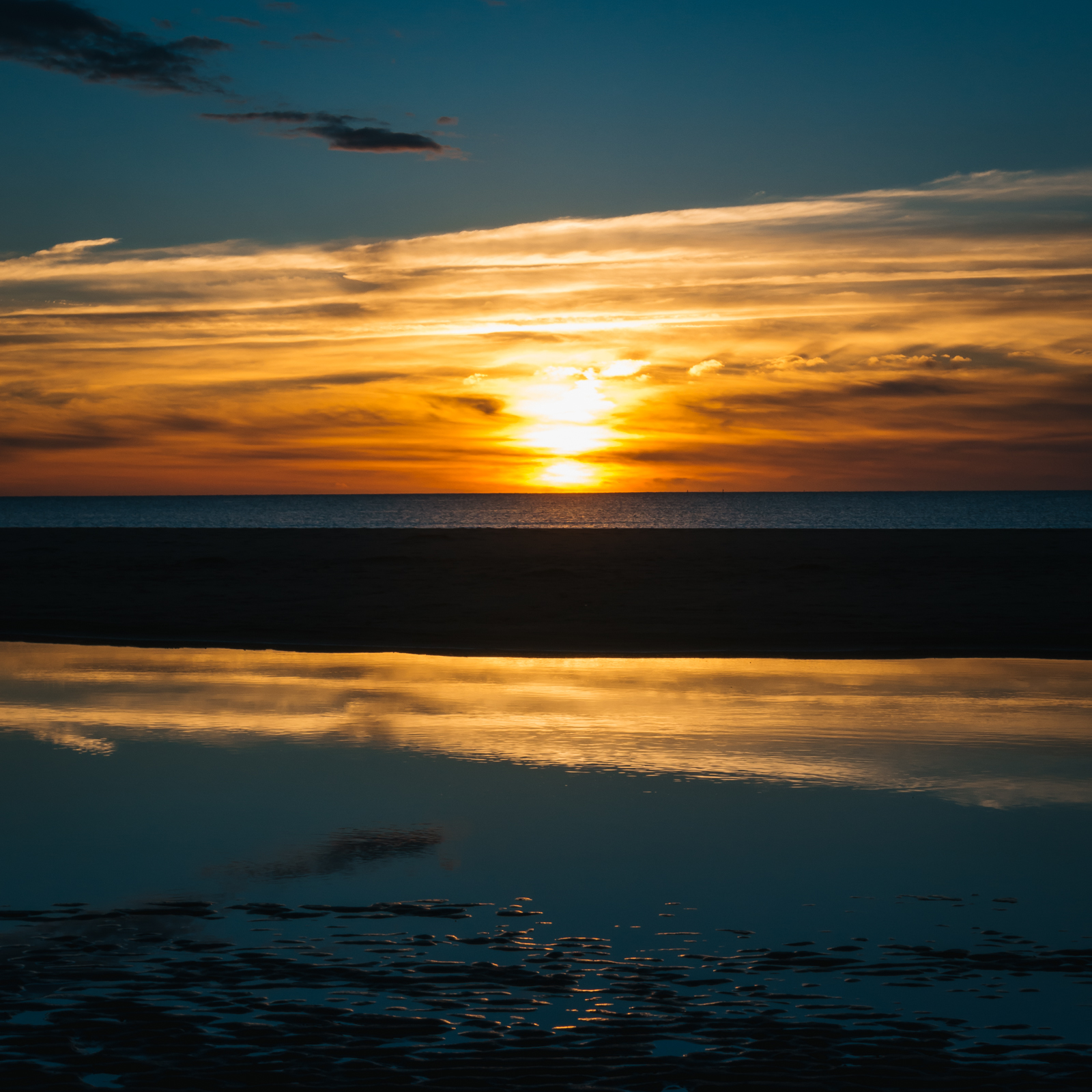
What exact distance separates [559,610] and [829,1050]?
17552 millimetres

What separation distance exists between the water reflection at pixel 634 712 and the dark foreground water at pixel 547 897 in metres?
0.08

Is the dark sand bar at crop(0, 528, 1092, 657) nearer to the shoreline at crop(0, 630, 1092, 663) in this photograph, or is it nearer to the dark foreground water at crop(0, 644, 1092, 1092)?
the shoreline at crop(0, 630, 1092, 663)

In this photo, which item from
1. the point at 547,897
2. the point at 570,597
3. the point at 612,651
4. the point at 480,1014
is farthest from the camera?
the point at 570,597

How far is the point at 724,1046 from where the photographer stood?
13.9 feet

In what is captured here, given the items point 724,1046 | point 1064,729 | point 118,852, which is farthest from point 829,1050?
point 1064,729

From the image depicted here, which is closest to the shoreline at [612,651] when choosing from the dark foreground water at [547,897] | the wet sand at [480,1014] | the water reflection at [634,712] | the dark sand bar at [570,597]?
the dark sand bar at [570,597]

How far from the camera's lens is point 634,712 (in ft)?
37.7

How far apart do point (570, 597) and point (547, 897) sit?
703 inches

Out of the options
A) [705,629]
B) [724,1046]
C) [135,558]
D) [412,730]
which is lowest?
[724,1046]

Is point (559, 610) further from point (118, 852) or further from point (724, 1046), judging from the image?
point (724, 1046)

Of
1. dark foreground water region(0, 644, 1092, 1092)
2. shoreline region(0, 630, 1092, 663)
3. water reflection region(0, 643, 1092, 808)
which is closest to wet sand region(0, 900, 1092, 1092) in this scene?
dark foreground water region(0, 644, 1092, 1092)

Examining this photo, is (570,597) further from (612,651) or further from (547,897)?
(547,897)

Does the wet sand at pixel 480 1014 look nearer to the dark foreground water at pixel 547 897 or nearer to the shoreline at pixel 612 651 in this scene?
the dark foreground water at pixel 547 897

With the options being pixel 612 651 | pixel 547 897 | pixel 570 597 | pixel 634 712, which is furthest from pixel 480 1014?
pixel 570 597
